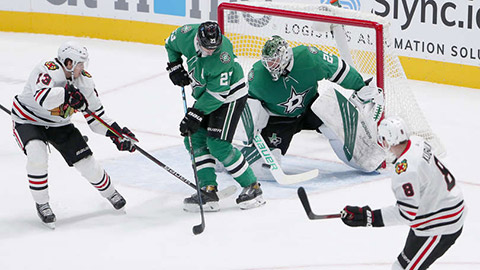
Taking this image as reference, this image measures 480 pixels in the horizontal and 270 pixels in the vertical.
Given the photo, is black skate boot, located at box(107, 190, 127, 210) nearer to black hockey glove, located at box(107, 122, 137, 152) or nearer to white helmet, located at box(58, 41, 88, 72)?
black hockey glove, located at box(107, 122, 137, 152)

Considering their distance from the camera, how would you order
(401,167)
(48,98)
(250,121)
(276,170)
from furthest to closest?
(250,121), (276,170), (48,98), (401,167)

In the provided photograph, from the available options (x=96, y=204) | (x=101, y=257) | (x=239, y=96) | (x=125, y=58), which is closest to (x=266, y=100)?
(x=239, y=96)

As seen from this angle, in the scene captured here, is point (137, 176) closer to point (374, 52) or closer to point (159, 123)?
point (159, 123)

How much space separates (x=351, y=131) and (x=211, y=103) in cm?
111

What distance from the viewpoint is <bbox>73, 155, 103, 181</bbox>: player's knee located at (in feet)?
16.7

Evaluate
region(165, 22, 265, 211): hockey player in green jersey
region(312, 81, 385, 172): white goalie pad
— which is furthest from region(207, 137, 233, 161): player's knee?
region(312, 81, 385, 172): white goalie pad

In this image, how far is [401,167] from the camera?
141 inches

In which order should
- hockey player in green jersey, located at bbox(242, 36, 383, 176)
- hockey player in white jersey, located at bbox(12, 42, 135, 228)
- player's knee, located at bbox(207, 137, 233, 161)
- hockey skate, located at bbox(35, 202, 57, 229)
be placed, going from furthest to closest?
hockey player in green jersey, located at bbox(242, 36, 383, 176) → player's knee, located at bbox(207, 137, 233, 161) → hockey skate, located at bbox(35, 202, 57, 229) → hockey player in white jersey, located at bbox(12, 42, 135, 228)

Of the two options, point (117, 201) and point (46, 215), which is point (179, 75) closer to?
point (117, 201)

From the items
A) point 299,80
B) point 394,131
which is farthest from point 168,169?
point 394,131

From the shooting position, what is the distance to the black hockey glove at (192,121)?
202 inches

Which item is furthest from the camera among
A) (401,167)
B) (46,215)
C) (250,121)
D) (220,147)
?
(250,121)

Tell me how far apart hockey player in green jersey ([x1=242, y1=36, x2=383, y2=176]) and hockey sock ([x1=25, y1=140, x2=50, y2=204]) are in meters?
1.31

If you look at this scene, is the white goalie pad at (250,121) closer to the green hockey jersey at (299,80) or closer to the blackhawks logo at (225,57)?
the green hockey jersey at (299,80)
